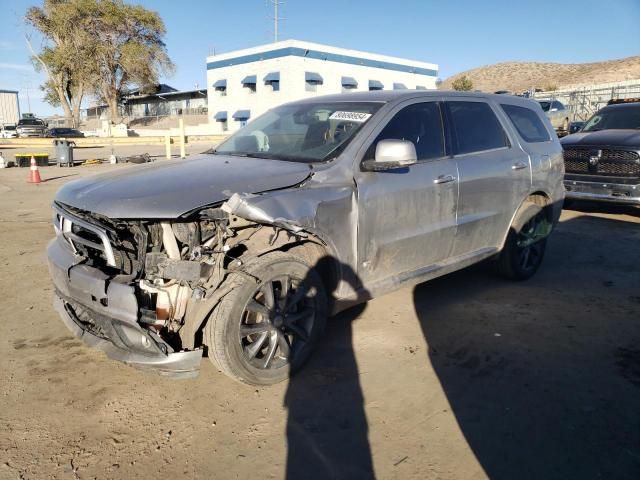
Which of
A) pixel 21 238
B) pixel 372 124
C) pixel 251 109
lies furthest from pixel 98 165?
pixel 251 109

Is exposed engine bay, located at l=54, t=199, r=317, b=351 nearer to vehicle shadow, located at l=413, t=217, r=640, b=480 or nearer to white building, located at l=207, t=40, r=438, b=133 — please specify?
vehicle shadow, located at l=413, t=217, r=640, b=480

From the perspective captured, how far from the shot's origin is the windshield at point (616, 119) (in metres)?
9.63

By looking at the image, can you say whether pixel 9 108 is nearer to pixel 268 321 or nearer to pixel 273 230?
pixel 273 230

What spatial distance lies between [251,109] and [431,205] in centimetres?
4132

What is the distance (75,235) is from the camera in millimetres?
3199

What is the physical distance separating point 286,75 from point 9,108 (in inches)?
1224

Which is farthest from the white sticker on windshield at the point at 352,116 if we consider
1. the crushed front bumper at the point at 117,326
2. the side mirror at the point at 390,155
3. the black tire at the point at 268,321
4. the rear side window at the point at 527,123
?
the crushed front bumper at the point at 117,326

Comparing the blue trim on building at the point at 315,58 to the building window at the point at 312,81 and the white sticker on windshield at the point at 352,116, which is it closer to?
the building window at the point at 312,81

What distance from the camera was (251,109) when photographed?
142 ft

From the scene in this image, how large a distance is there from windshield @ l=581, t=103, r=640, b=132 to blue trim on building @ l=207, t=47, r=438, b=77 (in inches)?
1282

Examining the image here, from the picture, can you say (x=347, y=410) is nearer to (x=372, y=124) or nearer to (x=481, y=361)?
(x=481, y=361)

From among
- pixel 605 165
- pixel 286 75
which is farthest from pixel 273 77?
pixel 605 165

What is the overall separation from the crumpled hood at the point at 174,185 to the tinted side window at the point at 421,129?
0.88 meters

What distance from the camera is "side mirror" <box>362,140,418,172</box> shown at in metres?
3.44
